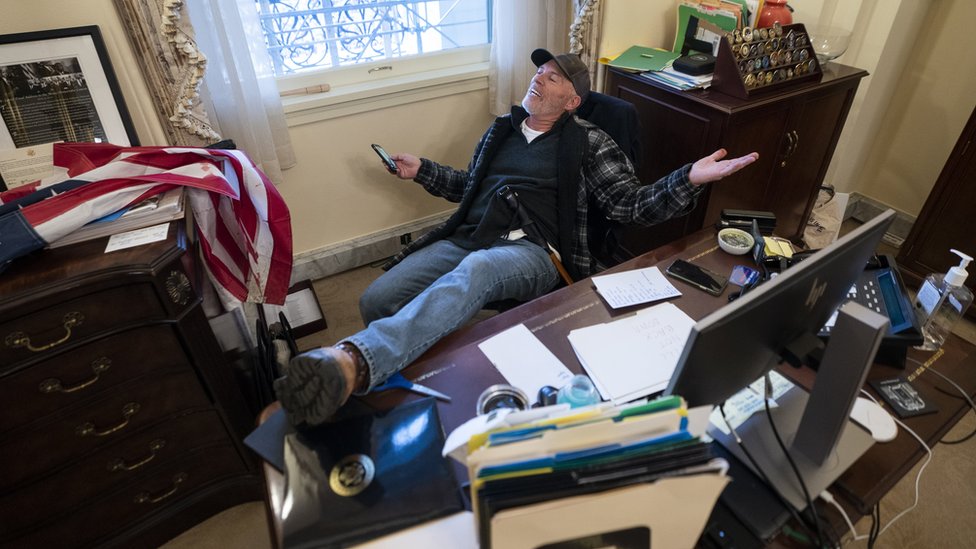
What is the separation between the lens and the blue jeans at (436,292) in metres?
1.10

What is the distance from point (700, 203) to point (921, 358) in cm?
104

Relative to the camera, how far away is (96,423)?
1.23 meters

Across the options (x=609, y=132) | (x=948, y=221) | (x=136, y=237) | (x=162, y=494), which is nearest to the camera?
(x=136, y=237)

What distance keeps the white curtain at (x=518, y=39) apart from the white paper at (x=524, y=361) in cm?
147

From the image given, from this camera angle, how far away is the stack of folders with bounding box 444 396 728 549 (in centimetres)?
60

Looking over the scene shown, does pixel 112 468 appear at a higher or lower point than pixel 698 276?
lower

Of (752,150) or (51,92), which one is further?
(752,150)

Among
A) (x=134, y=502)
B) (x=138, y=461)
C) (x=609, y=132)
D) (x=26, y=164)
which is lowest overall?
(x=134, y=502)

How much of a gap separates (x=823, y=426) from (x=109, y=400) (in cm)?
144

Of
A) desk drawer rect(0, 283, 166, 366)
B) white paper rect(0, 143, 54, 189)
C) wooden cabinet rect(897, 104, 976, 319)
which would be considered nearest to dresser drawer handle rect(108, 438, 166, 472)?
desk drawer rect(0, 283, 166, 366)

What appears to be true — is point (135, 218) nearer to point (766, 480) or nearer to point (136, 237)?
point (136, 237)

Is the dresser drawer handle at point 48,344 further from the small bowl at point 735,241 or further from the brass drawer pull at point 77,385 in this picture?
the small bowl at point 735,241

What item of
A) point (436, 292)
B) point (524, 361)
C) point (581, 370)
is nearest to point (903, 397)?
point (581, 370)

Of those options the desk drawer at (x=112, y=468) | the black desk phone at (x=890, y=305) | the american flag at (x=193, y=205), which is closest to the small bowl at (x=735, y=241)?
the black desk phone at (x=890, y=305)
